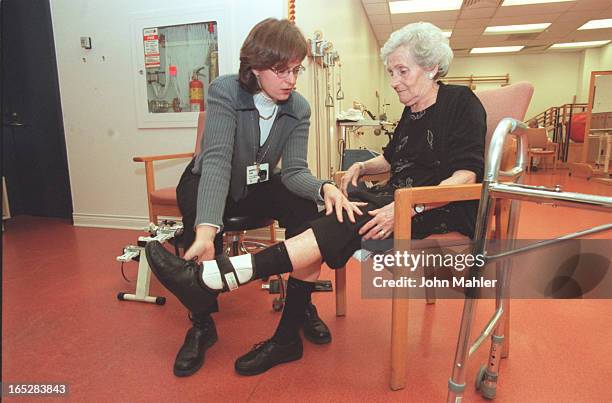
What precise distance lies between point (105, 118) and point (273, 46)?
7.93 feet

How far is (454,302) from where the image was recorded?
1836 millimetres

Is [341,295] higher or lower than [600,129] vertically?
lower

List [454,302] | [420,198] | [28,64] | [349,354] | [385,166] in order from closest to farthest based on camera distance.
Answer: [420,198], [349,354], [385,166], [454,302], [28,64]

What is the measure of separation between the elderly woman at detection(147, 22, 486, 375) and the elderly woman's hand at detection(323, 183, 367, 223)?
18 millimetres

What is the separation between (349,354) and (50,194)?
335cm

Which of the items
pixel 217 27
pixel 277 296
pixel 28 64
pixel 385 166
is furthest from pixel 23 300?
pixel 28 64

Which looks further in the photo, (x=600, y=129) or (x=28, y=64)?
(x=600, y=129)

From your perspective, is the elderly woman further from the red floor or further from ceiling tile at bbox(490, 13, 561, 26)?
ceiling tile at bbox(490, 13, 561, 26)

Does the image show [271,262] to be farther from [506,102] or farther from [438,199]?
[506,102]

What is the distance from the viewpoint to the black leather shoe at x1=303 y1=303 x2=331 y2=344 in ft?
4.86

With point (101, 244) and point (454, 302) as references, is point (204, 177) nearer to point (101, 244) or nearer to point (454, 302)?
point (454, 302)

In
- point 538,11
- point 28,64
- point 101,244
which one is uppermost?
point 538,11

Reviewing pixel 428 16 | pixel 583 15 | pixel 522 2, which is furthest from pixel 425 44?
pixel 583 15

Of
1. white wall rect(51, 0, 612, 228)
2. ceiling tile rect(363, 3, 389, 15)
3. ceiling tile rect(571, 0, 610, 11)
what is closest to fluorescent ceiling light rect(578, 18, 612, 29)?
ceiling tile rect(571, 0, 610, 11)
